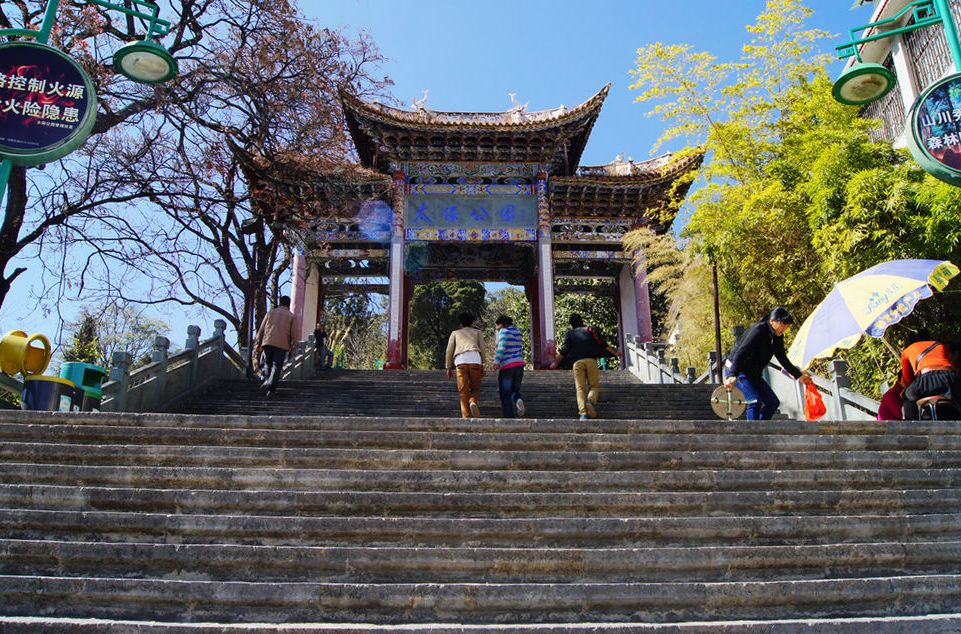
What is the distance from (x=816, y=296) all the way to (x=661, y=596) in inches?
287

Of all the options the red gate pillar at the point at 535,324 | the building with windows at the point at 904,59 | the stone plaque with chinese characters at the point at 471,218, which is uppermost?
the building with windows at the point at 904,59

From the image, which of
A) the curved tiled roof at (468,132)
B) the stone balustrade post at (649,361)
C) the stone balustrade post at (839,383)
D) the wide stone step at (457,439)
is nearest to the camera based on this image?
the wide stone step at (457,439)

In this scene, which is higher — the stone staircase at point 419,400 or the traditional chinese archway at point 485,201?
the traditional chinese archway at point 485,201

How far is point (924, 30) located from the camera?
1095cm

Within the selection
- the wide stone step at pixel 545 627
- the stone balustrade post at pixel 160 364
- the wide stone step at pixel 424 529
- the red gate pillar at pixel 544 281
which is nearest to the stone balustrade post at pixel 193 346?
the stone balustrade post at pixel 160 364

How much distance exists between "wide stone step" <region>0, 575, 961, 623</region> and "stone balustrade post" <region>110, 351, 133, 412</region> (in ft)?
14.3

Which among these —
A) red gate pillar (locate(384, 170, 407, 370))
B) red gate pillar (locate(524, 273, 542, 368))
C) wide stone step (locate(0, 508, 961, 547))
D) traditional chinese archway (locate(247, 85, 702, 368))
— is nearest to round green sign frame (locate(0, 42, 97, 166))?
wide stone step (locate(0, 508, 961, 547))

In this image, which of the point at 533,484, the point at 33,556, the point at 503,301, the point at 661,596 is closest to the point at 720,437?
the point at 533,484

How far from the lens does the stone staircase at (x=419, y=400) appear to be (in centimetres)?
814

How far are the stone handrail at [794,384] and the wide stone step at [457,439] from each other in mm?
1955

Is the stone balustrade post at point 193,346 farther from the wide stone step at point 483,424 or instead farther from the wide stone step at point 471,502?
the wide stone step at point 471,502

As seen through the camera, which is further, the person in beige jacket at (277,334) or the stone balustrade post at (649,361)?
the stone balustrade post at (649,361)

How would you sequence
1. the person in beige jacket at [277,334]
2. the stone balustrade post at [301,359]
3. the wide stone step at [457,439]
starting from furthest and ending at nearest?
the stone balustrade post at [301,359] < the person in beige jacket at [277,334] < the wide stone step at [457,439]

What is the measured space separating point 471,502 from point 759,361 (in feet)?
9.71
